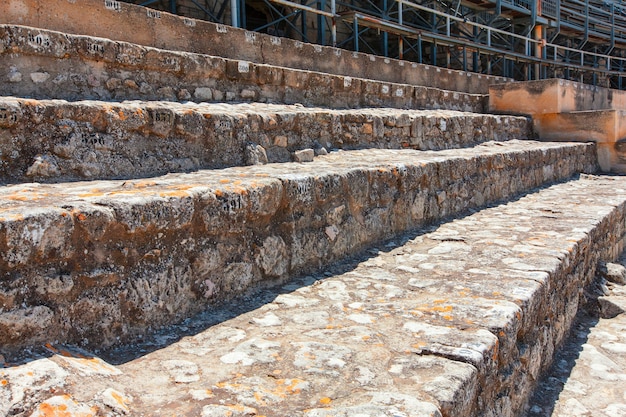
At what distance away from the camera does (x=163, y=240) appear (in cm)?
212

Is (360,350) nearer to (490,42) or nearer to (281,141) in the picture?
(281,141)

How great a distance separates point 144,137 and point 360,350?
2124 millimetres

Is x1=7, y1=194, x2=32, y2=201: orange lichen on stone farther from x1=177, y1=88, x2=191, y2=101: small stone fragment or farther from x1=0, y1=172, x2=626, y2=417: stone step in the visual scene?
x1=177, y1=88, x2=191, y2=101: small stone fragment

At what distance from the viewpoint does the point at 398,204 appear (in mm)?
3836

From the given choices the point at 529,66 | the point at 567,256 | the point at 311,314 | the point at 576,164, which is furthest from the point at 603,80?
the point at 311,314

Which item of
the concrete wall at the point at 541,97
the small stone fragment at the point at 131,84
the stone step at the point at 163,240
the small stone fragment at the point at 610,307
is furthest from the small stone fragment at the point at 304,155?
the concrete wall at the point at 541,97

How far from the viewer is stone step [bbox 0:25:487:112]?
138 inches

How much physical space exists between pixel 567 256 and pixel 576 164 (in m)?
5.59

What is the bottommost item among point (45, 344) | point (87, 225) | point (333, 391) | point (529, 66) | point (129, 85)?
point (333, 391)

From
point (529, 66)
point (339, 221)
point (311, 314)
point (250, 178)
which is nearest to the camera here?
point (311, 314)

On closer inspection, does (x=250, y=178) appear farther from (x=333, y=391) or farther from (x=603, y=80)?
(x=603, y=80)

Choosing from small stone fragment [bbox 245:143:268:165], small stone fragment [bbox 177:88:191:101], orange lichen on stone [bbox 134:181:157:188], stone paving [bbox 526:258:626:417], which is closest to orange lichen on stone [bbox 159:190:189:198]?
orange lichen on stone [bbox 134:181:157:188]

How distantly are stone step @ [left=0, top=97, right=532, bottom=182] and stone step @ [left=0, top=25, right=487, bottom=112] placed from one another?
263 mm

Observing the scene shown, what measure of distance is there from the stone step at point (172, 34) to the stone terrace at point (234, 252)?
0.03m
